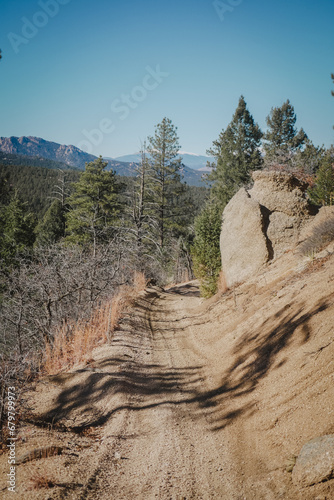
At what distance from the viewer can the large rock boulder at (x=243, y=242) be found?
1052 cm

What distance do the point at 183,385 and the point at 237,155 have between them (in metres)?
24.5

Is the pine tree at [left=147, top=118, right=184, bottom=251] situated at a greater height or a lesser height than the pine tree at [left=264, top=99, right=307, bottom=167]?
lesser

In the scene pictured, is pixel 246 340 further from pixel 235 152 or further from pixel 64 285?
pixel 235 152

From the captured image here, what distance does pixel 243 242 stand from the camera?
11.1 meters

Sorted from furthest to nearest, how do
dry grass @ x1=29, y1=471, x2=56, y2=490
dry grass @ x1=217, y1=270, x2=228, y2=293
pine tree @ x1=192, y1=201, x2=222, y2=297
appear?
pine tree @ x1=192, y1=201, x2=222, y2=297, dry grass @ x1=217, y1=270, x2=228, y2=293, dry grass @ x1=29, y1=471, x2=56, y2=490

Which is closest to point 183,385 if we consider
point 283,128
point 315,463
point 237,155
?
point 315,463

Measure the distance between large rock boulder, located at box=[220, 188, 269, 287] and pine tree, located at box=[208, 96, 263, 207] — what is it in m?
13.1

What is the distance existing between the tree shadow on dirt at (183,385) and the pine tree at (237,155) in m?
20.4

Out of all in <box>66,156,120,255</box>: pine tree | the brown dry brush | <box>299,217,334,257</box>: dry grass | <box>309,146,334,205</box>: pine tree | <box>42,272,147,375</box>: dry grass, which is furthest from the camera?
<box>66,156,120,255</box>: pine tree

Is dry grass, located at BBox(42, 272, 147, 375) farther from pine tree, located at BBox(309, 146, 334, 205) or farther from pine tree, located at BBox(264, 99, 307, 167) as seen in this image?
pine tree, located at BBox(264, 99, 307, 167)

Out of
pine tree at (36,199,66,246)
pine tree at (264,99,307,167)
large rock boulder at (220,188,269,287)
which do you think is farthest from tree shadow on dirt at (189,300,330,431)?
pine tree at (264,99,307,167)

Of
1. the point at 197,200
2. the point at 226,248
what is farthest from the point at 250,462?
the point at 197,200

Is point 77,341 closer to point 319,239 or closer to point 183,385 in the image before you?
point 183,385

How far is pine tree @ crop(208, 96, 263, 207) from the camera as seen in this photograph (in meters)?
24.9
